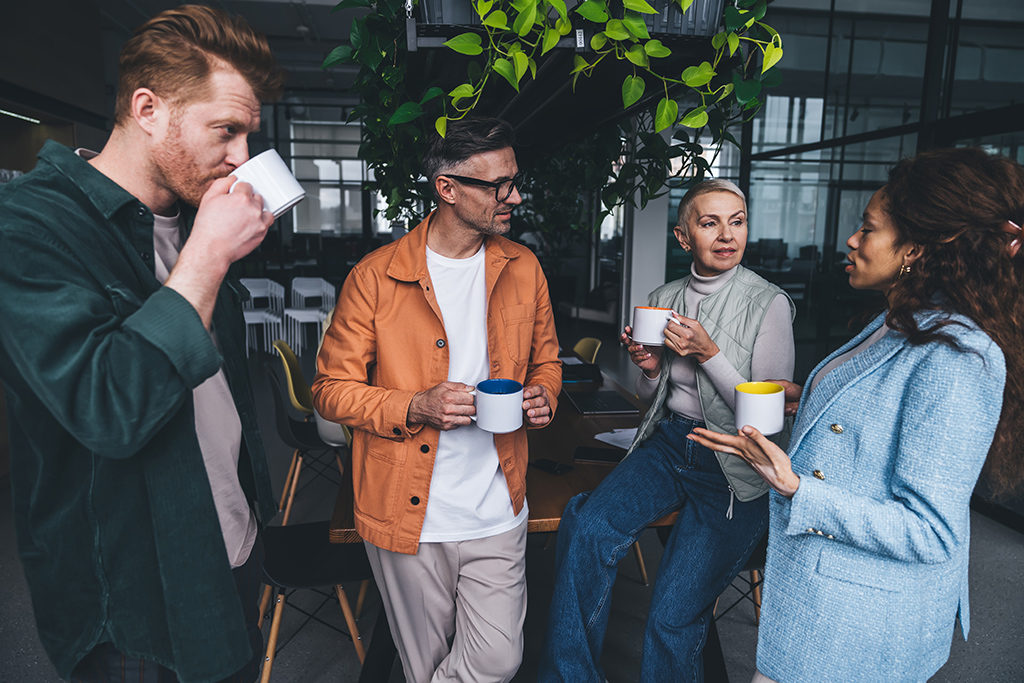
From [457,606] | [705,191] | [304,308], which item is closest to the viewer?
[457,606]

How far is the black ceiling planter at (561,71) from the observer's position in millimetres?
1288

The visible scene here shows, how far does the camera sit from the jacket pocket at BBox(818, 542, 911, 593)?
116 cm

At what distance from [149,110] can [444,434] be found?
3.05ft

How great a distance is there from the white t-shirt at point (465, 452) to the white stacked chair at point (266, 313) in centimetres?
701

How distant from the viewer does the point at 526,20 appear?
1181 mm

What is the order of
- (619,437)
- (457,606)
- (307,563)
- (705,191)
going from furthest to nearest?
(619,437) → (307,563) → (705,191) → (457,606)

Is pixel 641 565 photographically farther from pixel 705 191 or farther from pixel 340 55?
pixel 340 55

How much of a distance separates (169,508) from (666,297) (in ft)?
4.80

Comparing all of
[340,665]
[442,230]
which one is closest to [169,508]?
[442,230]

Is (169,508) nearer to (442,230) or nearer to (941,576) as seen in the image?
(442,230)

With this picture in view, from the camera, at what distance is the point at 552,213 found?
385cm

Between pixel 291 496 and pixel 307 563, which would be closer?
pixel 307 563

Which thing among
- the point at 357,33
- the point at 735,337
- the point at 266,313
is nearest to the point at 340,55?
the point at 357,33

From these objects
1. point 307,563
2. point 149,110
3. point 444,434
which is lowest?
point 307,563
